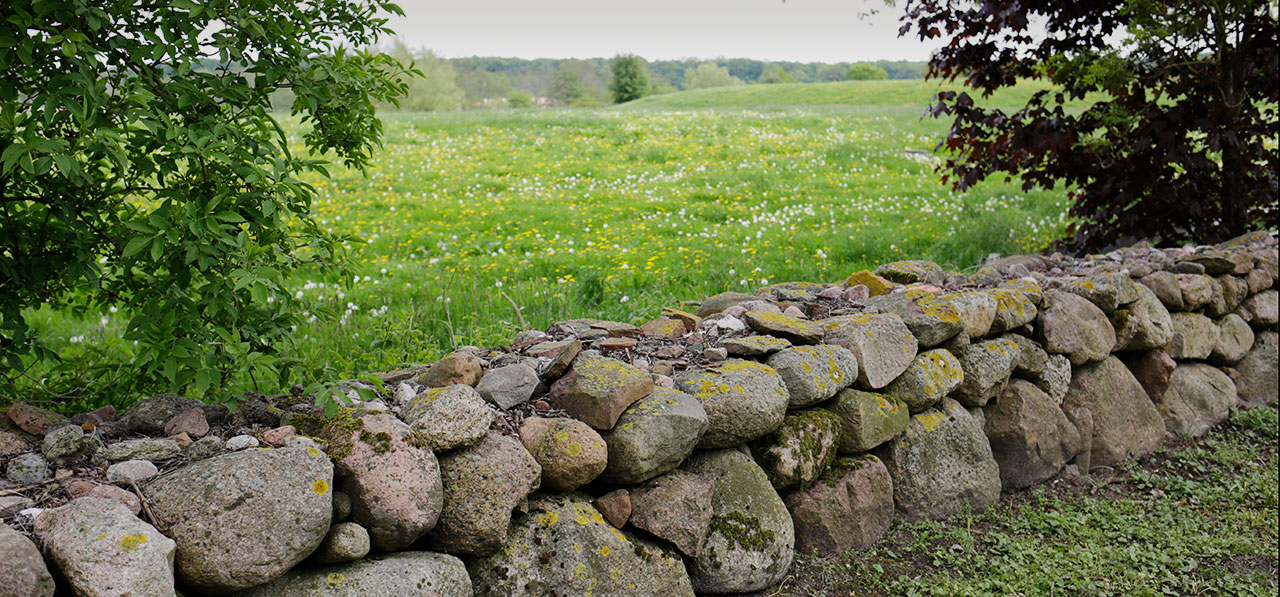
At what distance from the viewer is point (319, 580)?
207cm

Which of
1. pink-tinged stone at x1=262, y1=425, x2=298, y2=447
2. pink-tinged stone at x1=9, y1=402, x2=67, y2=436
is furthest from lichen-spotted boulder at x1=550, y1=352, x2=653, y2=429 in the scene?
pink-tinged stone at x1=9, y1=402, x2=67, y2=436

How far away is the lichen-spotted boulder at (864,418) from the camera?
3.32 meters

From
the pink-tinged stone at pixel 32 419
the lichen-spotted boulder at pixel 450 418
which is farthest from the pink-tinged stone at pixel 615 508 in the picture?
the pink-tinged stone at pixel 32 419

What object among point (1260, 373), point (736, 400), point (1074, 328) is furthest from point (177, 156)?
point (1260, 373)

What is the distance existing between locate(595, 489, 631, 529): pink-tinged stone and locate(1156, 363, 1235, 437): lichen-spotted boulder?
387cm

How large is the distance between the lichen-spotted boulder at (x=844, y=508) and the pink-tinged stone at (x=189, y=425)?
216 centimetres

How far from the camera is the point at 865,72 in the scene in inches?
2726

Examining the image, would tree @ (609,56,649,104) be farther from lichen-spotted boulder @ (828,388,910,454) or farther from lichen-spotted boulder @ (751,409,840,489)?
lichen-spotted boulder @ (751,409,840,489)

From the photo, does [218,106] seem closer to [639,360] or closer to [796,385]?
Result: [639,360]

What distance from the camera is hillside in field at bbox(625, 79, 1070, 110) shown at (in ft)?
114

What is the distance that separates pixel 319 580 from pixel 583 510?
2.75ft

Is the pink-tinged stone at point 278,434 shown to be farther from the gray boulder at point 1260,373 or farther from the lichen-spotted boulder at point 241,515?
the gray boulder at point 1260,373

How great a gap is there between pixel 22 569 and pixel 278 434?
2.30 feet

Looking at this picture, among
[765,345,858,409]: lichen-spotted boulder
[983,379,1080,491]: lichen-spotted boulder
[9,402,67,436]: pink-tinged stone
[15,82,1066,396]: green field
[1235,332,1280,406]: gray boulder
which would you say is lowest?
[1235,332,1280,406]: gray boulder
